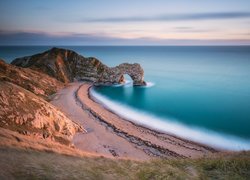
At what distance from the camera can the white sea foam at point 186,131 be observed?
106 feet

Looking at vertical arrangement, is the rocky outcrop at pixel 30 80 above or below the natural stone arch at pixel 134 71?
below

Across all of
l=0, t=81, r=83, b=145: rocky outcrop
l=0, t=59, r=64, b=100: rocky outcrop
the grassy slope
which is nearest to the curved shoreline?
l=0, t=81, r=83, b=145: rocky outcrop

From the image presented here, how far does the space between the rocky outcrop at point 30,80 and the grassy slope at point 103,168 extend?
31049 mm

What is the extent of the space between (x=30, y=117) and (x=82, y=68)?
50604 mm

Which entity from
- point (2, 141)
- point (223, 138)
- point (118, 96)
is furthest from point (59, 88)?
point (2, 141)

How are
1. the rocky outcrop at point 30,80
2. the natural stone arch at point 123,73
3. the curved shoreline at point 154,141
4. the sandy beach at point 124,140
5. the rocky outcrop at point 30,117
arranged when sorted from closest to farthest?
the rocky outcrop at point 30,117, the sandy beach at point 124,140, the curved shoreline at point 154,141, the rocky outcrop at point 30,80, the natural stone arch at point 123,73

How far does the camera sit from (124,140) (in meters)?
30.6

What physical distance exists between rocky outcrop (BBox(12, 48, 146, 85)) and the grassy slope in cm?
5372

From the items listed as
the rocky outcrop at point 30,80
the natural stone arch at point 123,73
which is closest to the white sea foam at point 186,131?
the rocky outcrop at point 30,80

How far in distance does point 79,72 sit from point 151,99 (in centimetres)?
2773

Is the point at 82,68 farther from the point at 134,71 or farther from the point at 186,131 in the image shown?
the point at 186,131

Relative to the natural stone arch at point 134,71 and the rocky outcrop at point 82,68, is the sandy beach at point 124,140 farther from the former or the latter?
the natural stone arch at point 134,71

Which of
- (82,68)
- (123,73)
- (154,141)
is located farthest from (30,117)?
(82,68)

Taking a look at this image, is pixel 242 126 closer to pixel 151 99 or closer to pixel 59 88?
pixel 151 99
